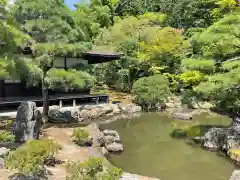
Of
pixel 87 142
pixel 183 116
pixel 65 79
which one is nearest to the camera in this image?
pixel 87 142

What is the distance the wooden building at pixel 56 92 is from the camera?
642 inches

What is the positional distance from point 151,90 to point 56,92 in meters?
5.59

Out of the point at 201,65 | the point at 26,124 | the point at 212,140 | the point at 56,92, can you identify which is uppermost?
the point at 201,65

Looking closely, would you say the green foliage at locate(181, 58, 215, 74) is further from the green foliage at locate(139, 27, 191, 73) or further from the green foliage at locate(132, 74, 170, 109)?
the green foliage at locate(139, 27, 191, 73)

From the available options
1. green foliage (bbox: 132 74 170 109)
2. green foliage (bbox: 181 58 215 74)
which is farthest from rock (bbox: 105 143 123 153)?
green foliage (bbox: 132 74 170 109)

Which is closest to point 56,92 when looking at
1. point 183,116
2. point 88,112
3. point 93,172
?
point 88,112

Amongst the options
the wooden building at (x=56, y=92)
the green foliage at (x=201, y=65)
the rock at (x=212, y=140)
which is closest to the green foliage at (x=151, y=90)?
the wooden building at (x=56, y=92)

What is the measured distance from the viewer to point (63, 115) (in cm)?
1545

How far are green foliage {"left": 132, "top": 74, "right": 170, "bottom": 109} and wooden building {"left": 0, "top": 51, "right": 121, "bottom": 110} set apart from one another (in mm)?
2164

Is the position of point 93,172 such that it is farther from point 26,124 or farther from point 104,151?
Result: point 104,151

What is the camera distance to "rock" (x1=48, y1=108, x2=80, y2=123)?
49.7 ft

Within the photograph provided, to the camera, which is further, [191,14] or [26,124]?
[191,14]

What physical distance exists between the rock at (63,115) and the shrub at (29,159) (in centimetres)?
790

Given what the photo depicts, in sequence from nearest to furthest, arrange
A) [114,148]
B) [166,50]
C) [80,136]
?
1. [80,136]
2. [114,148]
3. [166,50]
